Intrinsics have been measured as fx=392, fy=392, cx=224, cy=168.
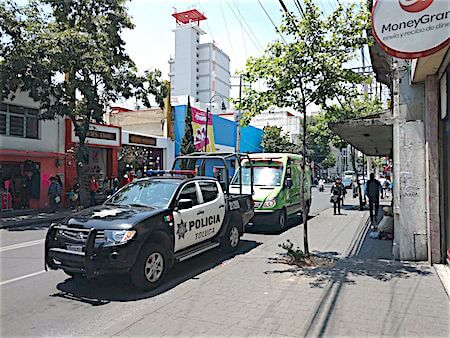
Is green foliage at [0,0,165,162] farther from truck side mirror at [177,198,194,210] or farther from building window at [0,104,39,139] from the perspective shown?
truck side mirror at [177,198,194,210]

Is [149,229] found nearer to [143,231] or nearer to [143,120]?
[143,231]

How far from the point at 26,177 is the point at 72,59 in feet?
20.7

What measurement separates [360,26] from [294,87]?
1594 millimetres

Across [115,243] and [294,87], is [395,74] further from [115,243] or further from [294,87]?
[115,243]

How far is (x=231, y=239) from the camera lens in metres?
8.83

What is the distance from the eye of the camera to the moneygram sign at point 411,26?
17.8 ft

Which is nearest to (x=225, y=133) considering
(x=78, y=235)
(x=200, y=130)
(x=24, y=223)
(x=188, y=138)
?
(x=200, y=130)

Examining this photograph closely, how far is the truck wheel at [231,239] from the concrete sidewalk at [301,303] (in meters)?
0.81

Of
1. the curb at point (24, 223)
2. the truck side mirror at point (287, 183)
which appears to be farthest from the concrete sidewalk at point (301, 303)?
the curb at point (24, 223)

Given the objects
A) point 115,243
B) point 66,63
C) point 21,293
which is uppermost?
point 66,63

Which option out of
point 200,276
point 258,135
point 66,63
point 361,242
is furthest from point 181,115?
point 200,276

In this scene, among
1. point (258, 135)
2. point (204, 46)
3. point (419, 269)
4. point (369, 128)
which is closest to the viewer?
point (419, 269)

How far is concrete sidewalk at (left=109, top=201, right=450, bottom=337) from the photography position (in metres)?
4.54

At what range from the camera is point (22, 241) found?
1121cm
